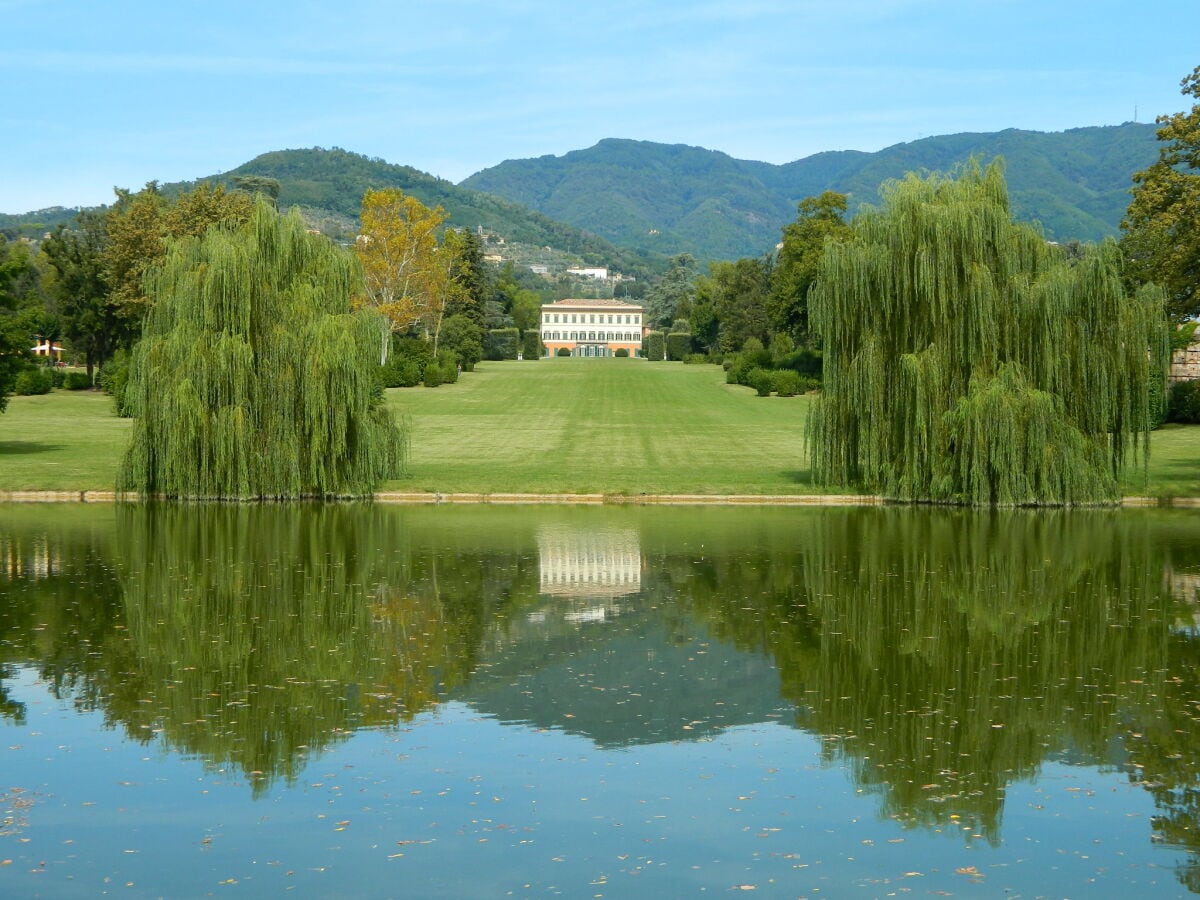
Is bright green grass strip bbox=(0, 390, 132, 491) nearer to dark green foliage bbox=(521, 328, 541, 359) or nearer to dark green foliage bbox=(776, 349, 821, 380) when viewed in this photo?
dark green foliage bbox=(776, 349, 821, 380)

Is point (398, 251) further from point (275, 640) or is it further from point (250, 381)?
point (275, 640)

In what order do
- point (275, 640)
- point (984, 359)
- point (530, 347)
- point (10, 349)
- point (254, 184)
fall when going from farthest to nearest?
1. point (530, 347)
2. point (254, 184)
3. point (10, 349)
4. point (984, 359)
5. point (275, 640)

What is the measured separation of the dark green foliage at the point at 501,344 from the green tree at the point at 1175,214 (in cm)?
8254

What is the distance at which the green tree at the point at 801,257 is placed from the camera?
78.9 metres

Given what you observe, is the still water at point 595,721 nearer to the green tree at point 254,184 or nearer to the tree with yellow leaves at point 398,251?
the tree with yellow leaves at point 398,251

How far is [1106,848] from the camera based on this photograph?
1045 centimetres

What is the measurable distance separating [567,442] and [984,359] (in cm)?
1958

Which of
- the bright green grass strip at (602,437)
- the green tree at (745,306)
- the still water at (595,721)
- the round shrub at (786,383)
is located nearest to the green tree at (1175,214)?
the bright green grass strip at (602,437)

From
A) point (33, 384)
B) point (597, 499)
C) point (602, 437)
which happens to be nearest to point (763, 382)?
point (602, 437)

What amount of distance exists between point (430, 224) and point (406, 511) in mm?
53406

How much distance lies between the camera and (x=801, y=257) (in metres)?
81.8

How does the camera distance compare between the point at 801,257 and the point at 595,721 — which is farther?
the point at 801,257

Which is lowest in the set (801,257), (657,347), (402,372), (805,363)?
(402,372)

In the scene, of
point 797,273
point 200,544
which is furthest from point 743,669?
point 797,273
